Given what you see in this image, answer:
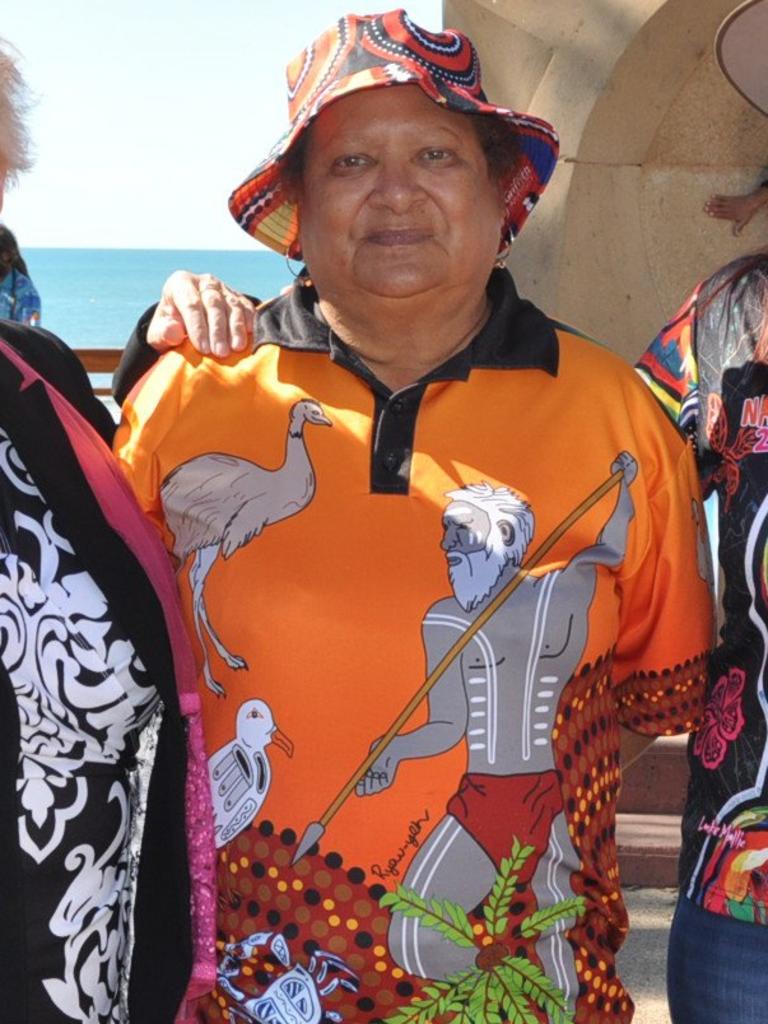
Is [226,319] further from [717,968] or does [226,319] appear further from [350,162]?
[717,968]

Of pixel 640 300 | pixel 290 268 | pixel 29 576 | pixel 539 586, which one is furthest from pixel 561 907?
pixel 640 300

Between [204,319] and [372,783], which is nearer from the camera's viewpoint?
[372,783]

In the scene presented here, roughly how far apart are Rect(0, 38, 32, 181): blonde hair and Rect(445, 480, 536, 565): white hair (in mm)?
851

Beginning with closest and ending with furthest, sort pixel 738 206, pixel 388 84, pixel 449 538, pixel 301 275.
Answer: pixel 449 538 → pixel 388 84 → pixel 301 275 → pixel 738 206

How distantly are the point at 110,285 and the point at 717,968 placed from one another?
387 ft

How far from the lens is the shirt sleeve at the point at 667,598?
101 inches

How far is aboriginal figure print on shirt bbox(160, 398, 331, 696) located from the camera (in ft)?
8.10

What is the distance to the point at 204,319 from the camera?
2.75m

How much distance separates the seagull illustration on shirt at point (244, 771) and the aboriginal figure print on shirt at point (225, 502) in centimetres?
8

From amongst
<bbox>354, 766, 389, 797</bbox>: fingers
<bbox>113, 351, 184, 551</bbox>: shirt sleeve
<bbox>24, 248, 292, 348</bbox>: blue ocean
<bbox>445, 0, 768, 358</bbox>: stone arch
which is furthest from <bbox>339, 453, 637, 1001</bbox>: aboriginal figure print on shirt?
<bbox>24, 248, 292, 348</bbox>: blue ocean

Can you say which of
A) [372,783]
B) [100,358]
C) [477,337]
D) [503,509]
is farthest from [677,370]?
[100,358]

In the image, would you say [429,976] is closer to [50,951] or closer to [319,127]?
[50,951]

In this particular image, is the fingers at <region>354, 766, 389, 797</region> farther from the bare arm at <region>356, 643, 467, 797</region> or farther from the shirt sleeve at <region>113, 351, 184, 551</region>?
the shirt sleeve at <region>113, 351, 184, 551</region>

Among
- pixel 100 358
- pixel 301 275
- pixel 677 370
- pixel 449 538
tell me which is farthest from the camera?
pixel 100 358
